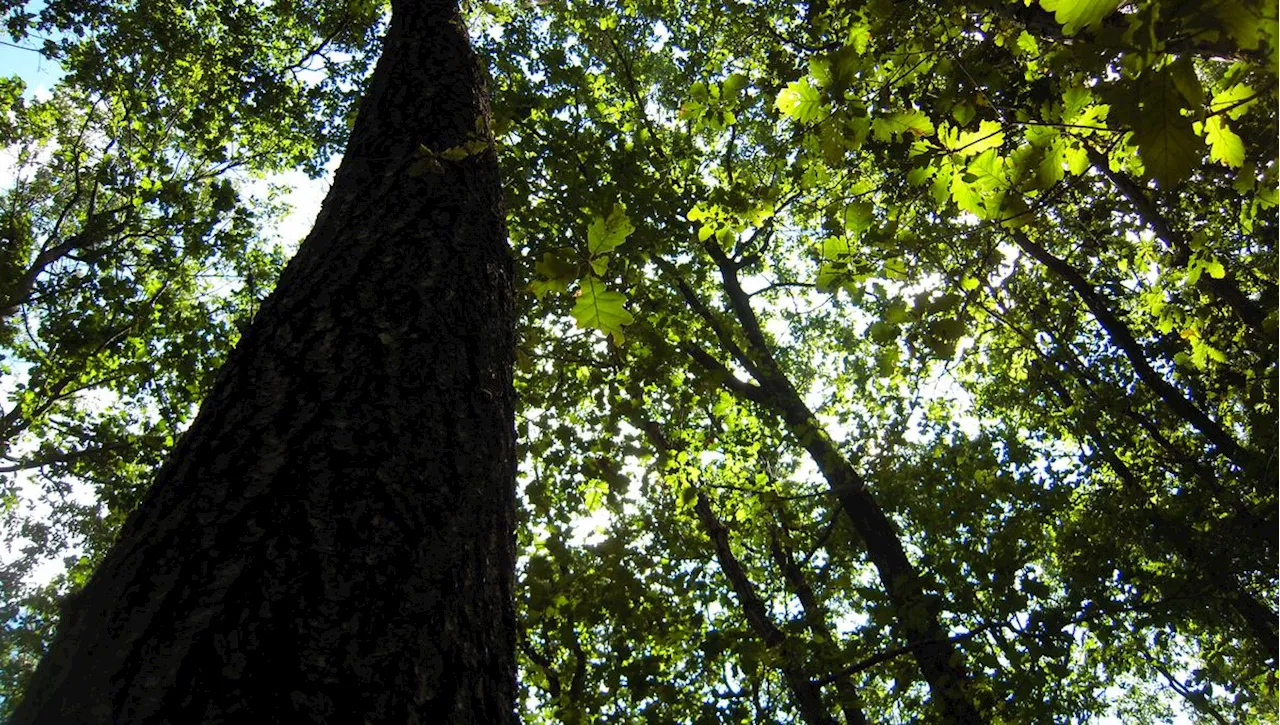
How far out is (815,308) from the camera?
5898 mm

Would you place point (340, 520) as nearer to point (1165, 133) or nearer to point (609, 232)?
point (609, 232)

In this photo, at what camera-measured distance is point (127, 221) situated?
9648 millimetres

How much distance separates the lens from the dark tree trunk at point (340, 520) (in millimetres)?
909

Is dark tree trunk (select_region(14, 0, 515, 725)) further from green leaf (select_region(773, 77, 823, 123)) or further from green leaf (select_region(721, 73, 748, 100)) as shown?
green leaf (select_region(721, 73, 748, 100))

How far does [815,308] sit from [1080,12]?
5088mm

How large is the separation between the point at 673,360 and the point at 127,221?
10.1 m

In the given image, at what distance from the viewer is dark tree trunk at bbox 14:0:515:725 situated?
0.91 metres

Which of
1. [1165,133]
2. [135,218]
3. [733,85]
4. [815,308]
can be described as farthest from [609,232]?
[135,218]

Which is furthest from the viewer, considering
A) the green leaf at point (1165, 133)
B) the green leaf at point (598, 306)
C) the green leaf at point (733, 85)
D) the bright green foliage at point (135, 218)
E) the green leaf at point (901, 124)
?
the bright green foliage at point (135, 218)

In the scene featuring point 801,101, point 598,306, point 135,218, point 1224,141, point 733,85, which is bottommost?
point 598,306

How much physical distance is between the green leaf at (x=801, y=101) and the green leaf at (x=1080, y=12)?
4.05 feet

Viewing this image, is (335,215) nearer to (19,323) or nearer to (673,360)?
(673,360)

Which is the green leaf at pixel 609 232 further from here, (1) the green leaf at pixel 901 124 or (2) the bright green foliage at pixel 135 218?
(2) the bright green foliage at pixel 135 218

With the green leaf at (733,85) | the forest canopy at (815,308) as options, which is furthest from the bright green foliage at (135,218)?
the green leaf at (733,85)
